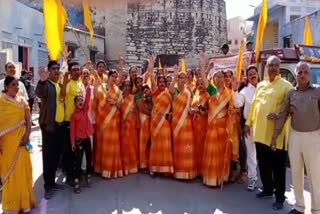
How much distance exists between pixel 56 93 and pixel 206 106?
193 cm

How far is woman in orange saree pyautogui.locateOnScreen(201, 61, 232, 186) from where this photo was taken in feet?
18.1

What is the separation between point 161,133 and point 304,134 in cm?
210

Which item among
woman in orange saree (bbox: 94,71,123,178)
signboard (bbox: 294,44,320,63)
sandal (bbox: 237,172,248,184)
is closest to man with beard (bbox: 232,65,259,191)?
sandal (bbox: 237,172,248,184)

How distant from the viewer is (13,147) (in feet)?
14.7

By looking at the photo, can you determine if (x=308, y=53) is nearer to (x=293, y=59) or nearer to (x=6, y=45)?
(x=293, y=59)

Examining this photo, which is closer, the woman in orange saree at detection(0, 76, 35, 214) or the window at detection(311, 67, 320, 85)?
the woman in orange saree at detection(0, 76, 35, 214)

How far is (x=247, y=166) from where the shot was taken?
560 centimetres

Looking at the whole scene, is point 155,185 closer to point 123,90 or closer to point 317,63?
point 123,90

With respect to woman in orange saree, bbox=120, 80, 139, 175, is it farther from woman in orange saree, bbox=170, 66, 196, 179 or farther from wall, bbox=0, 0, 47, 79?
wall, bbox=0, 0, 47, 79

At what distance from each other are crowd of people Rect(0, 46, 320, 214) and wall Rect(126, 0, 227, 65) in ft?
60.1

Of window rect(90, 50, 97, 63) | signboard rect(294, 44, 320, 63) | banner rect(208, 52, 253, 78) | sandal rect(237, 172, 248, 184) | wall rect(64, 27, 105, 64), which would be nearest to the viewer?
sandal rect(237, 172, 248, 184)

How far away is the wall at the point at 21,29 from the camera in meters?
14.1

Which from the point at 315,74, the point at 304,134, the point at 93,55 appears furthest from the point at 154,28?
the point at 304,134

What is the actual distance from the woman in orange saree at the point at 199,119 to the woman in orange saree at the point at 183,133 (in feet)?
0.28
